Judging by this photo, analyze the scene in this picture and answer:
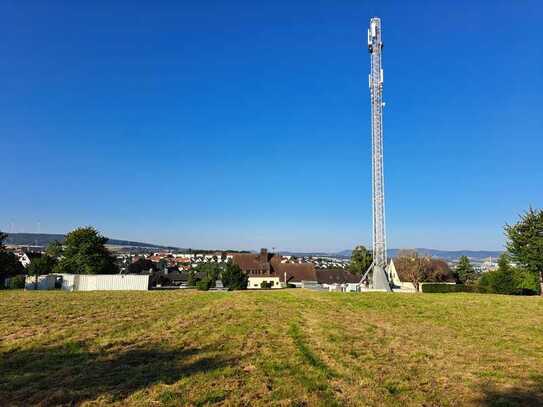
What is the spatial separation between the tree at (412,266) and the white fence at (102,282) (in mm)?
37837

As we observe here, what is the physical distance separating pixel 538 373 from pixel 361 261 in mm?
65939

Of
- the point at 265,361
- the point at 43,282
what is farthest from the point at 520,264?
the point at 43,282

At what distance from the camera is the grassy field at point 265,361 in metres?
6.38

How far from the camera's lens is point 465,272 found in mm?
63344

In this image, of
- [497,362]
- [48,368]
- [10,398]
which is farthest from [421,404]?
[48,368]

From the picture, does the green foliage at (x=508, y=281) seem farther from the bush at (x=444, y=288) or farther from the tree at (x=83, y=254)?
the tree at (x=83, y=254)

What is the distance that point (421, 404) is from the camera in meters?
6.12

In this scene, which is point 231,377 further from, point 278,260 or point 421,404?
point 278,260

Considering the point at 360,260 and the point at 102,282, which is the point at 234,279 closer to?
the point at 102,282

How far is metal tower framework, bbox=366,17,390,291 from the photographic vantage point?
38.4 meters

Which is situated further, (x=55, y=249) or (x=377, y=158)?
(x=55, y=249)

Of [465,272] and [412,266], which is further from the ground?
[412,266]

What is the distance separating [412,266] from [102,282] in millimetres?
43083

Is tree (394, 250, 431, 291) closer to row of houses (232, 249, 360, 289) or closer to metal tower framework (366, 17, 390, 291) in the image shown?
row of houses (232, 249, 360, 289)
